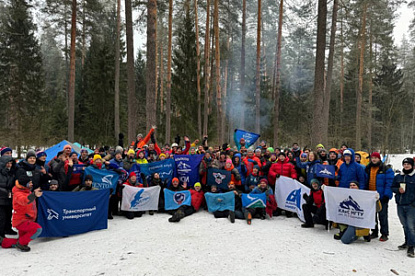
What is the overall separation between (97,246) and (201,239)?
207cm

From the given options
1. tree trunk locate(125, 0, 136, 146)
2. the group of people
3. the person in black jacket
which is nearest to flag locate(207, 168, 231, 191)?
the group of people

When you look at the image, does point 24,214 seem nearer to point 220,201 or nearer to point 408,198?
point 220,201

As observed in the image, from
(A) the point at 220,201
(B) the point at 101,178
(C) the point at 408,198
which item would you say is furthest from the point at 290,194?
(B) the point at 101,178

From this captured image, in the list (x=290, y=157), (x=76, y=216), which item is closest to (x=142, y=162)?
(x=76, y=216)

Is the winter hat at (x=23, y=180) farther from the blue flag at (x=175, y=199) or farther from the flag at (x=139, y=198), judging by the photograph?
the blue flag at (x=175, y=199)

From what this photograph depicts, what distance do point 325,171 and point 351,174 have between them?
0.73m

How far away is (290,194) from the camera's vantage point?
750cm

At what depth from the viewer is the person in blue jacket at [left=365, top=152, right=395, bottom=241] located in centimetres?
554

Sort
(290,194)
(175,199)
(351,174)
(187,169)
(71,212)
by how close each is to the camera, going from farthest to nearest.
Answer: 1. (187,169)
2. (175,199)
3. (290,194)
4. (351,174)
5. (71,212)

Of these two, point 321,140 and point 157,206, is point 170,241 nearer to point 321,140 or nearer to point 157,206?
point 157,206

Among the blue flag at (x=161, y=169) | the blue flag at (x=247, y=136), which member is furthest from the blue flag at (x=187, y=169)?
the blue flag at (x=247, y=136)

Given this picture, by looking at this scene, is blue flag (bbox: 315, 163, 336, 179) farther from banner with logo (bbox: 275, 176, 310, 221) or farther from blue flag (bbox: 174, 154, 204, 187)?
blue flag (bbox: 174, 154, 204, 187)

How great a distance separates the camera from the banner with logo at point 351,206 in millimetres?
5624

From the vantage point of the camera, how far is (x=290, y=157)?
834cm
